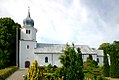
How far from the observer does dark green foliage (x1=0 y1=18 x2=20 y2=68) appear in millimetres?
46000

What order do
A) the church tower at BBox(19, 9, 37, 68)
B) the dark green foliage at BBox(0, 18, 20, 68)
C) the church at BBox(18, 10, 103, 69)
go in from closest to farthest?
the dark green foliage at BBox(0, 18, 20, 68) → the church tower at BBox(19, 9, 37, 68) → the church at BBox(18, 10, 103, 69)

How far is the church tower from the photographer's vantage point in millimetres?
48906

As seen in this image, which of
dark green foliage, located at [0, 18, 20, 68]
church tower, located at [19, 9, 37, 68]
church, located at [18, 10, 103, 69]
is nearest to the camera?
dark green foliage, located at [0, 18, 20, 68]

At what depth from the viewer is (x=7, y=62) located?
47.4m

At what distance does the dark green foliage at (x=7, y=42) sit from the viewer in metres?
46.0

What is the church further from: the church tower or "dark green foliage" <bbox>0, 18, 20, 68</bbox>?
"dark green foliage" <bbox>0, 18, 20, 68</bbox>

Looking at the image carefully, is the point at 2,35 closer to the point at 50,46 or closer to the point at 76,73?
the point at 50,46

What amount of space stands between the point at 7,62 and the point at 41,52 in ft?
25.9

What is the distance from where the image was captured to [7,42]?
47.0 meters

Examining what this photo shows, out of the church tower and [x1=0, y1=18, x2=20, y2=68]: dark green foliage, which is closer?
[x1=0, y1=18, x2=20, y2=68]: dark green foliage

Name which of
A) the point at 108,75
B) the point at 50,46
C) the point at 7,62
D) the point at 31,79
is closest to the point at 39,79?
the point at 31,79

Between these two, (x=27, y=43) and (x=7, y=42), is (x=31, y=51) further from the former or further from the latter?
(x=7, y=42)

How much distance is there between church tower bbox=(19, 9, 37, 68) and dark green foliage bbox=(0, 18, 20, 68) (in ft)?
7.04

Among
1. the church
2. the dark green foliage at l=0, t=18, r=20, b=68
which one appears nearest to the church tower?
the church
